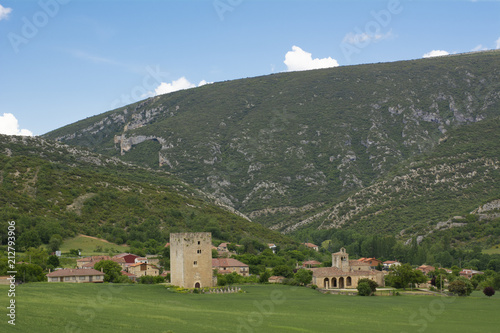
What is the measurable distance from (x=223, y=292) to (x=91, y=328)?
30.2 m

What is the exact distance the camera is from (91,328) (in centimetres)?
4081

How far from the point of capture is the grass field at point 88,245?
101300mm

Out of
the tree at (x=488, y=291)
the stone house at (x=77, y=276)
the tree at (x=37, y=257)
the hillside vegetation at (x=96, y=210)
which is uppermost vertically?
the hillside vegetation at (x=96, y=210)

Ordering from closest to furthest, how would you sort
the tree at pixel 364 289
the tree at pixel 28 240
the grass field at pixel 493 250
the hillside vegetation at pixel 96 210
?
the tree at pixel 364 289 < the tree at pixel 28 240 < the hillside vegetation at pixel 96 210 < the grass field at pixel 493 250

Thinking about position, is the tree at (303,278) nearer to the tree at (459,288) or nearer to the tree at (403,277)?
the tree at (403,277)

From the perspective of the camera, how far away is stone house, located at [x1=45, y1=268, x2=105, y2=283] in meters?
72.8

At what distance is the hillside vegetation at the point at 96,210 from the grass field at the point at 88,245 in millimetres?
1840

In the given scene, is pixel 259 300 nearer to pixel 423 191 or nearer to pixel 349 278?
pixel 349 278

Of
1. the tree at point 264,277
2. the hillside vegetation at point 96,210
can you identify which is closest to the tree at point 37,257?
the hillside vegetation at point 96,210

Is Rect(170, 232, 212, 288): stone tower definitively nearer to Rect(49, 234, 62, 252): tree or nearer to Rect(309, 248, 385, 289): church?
Rect(309, 248, 385, 289): church

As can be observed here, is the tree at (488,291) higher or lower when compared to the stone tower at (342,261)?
lower

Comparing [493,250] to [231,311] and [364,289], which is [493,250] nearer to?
[364,289]

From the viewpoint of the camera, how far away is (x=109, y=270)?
7788 cm

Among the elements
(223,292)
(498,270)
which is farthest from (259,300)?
(498,270)
